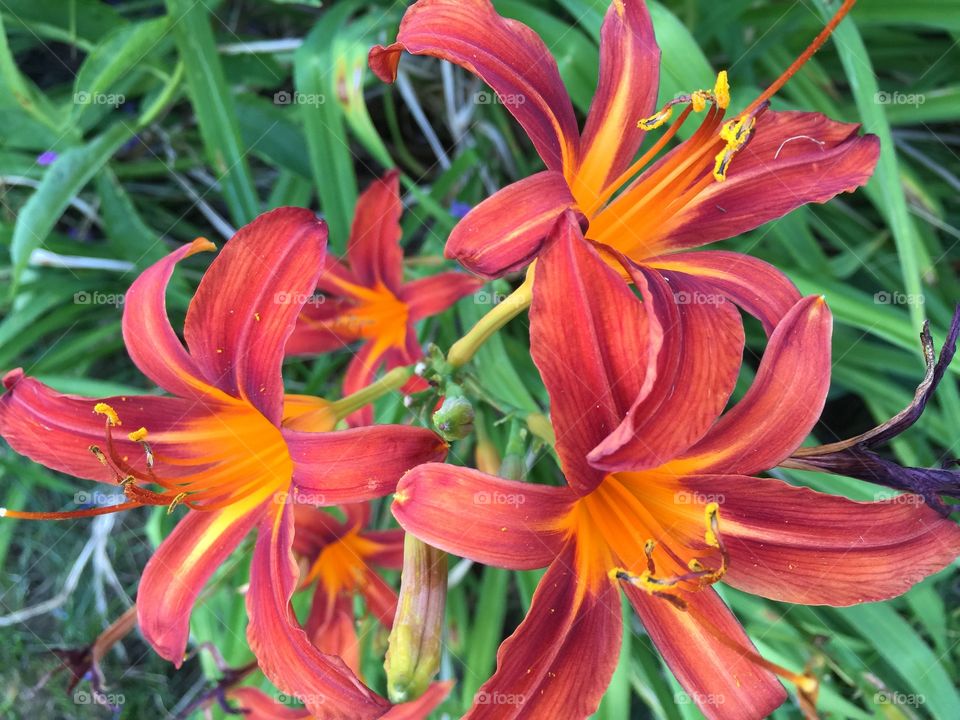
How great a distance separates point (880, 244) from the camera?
1.97 meters

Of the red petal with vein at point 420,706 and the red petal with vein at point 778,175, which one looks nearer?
the red petal with vein at point 778,175

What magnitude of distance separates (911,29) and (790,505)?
1740 mm

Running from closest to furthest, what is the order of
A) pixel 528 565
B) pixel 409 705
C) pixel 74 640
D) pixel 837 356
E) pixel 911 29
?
pixel 528 565, pixel 409 705, pixel 837 356, pixel 911 29, pixel 74 640

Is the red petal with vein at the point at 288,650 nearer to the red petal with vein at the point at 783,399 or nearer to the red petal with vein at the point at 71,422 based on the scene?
the red petal with vein at the point at 71,422

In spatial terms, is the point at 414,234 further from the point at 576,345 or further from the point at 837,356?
the point at 576,345

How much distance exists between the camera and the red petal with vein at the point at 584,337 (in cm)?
83

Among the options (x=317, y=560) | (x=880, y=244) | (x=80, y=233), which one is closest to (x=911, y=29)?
(x=880, y=244)

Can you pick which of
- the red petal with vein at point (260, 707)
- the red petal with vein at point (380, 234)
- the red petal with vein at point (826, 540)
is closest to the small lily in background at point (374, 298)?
the red petal with vein at point (380, 234)

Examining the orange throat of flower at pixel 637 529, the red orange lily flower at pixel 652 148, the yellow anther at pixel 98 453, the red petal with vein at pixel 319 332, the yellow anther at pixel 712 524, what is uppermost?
the red orange lily flower at pixel 652 148

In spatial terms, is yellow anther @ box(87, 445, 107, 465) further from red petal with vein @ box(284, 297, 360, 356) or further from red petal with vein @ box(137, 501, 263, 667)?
red petal with vein @ box(284, 297, 360, 356)

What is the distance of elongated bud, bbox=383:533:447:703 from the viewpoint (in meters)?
1.02

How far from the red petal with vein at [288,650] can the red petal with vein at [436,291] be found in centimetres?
60

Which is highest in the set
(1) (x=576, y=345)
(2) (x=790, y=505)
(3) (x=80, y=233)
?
(1) (x=576, y=345)

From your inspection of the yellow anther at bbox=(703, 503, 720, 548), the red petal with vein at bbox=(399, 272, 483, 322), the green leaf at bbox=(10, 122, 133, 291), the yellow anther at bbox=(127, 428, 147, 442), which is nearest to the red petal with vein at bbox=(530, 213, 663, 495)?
the yellow anther at bbox=(703, 503, 720, 548)
